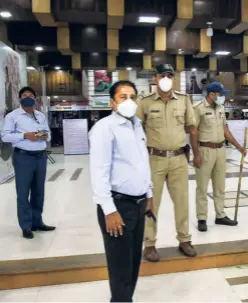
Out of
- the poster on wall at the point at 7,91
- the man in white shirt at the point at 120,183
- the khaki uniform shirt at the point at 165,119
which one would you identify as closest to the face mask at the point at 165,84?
the khaki uniform shirt at the point at 165,119

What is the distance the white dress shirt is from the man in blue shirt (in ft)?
4.56

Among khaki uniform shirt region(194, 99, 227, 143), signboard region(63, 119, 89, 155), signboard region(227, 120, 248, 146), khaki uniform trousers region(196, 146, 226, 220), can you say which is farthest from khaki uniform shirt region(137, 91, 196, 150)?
signboard region(227, 120, 248, 146)

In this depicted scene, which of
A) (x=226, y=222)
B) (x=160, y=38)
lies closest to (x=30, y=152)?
(x=226, y=222)

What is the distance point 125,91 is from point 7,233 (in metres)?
2.14

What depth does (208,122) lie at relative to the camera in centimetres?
289

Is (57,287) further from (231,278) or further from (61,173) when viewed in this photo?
(61,173)

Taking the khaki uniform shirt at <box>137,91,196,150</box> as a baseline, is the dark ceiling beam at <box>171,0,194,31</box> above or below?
above

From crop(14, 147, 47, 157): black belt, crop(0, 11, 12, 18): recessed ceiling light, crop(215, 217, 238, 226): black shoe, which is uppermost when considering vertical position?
crop(0, 11, 12, 18): recessed ceiling light

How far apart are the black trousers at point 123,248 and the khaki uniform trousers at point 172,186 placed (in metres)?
0.73

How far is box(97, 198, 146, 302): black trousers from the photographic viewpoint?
152cm

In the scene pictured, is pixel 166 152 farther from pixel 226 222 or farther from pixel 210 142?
pixel 226 222

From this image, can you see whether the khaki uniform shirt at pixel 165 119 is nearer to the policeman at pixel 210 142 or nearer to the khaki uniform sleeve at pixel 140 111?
the khaki uniform sleeve at pixel 140 111

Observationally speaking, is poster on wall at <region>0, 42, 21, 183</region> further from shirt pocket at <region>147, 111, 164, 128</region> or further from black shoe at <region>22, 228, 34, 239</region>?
shirt pocket at <region>147, 111, 164, 128</region>

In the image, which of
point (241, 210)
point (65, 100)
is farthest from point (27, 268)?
point (65, 100)
